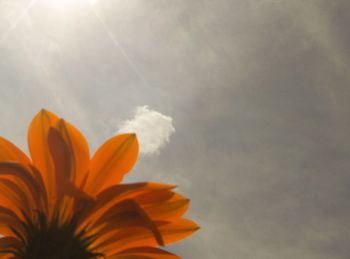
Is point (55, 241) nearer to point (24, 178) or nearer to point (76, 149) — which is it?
point (24, 178)

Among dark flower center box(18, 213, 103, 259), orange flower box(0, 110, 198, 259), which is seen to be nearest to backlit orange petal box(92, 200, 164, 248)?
orange flower box(0, 110, 198, 259)

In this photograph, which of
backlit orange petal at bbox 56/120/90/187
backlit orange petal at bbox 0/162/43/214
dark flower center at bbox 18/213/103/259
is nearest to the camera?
backlit orange petal at bbox 0/162/43/214

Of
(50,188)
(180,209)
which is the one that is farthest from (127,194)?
(50,188)

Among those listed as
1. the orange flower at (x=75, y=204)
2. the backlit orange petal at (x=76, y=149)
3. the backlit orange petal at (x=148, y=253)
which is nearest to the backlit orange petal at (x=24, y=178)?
the orange flower at (x=75, y=204)

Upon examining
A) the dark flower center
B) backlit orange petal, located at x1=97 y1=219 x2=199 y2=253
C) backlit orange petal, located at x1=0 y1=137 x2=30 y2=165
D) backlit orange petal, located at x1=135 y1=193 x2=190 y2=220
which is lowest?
the dark flower center

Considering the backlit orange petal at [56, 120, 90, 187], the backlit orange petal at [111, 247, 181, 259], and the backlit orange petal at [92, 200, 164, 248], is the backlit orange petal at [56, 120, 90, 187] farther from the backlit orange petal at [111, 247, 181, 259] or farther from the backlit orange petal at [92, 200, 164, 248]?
the backlit orange petal at [111, 247, 181, 259]

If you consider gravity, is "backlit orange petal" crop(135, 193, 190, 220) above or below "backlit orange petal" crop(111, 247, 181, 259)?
above

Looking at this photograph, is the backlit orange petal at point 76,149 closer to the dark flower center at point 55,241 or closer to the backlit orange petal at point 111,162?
the backlit orange petal at point 111,162

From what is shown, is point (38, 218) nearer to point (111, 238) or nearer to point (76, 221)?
point (76, 221)
